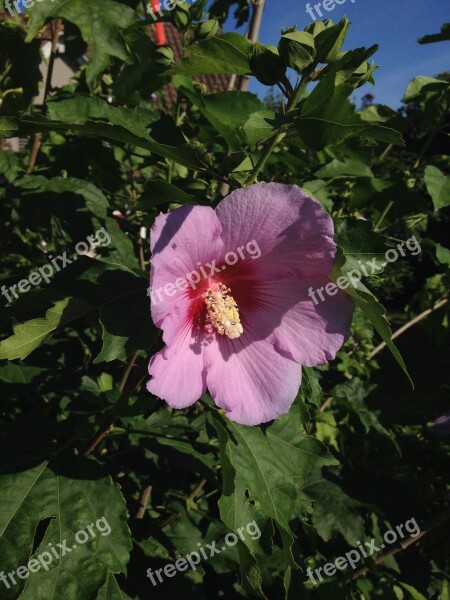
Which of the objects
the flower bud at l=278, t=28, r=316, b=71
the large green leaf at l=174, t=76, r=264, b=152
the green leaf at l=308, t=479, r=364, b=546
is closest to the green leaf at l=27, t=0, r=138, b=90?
the large green leaf at l=174, t=76, r=264, b=152

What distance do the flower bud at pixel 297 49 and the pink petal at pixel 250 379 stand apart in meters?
0.68

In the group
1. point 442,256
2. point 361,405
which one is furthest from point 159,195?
point 361,405

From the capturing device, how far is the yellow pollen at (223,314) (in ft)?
4.32

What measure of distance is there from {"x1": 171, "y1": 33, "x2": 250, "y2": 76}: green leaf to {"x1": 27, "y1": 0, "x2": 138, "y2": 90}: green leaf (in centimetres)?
53

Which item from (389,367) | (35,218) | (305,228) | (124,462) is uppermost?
(305,228)

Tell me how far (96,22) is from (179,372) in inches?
50.8

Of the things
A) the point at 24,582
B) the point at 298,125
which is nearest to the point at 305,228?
the point at 298,125

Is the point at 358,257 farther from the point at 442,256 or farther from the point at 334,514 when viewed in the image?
the point at 334,514

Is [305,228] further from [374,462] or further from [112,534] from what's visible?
[374,462]

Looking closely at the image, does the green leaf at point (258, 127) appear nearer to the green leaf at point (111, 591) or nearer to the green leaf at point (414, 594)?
the green leaf at point (111, 591)

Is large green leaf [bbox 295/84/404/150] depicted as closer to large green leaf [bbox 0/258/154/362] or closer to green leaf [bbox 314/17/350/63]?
green leaf [bbox 314/17/350/63]

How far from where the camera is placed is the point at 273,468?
4.54 feet

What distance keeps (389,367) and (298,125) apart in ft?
20.7

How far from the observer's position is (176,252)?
1.07 meters
